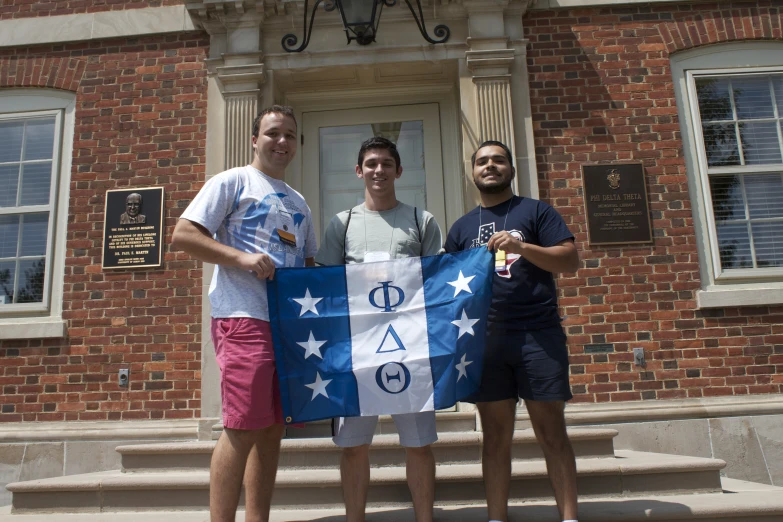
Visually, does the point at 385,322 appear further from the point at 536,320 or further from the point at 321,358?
the point at 536,320

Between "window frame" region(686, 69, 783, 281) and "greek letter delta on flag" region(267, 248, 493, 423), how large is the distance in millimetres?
3157

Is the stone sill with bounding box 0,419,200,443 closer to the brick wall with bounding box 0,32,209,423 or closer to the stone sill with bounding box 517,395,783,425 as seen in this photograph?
the brick wall with bounding box 0,32,209,423

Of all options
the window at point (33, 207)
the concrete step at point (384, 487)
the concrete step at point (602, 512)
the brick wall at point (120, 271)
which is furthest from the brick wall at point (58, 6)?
the concrete step at point (602, 512)

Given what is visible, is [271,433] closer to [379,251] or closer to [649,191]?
[379,251]

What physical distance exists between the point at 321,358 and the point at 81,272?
11.1 ft

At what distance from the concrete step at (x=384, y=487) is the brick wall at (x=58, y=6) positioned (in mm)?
4189

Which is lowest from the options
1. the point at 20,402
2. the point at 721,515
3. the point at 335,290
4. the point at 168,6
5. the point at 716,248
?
the point at 721,515

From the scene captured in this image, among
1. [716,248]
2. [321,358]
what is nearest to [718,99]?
[716,248]

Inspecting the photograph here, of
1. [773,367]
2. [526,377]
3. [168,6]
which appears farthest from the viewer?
[168,6]

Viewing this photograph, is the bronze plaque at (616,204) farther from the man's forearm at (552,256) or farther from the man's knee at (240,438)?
the man's knee at (240,438)

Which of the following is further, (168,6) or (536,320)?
(168,6)

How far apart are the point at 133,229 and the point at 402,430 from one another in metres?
3.48

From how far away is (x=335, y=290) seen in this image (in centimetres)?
286

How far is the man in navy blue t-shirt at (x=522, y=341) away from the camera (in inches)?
105
